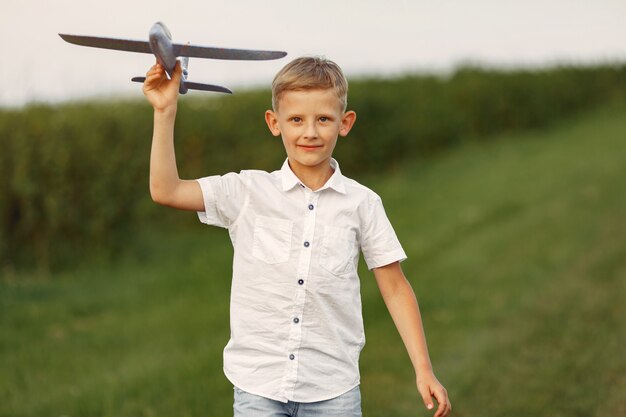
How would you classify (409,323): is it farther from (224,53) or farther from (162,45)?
(162,45)

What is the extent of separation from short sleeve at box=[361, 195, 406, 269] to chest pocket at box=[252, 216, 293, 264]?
289mm

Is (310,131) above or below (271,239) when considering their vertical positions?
above

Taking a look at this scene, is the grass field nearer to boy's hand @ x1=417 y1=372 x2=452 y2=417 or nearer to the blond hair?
boy's hand @ x1=417 y1=372 x2=452 y2=417

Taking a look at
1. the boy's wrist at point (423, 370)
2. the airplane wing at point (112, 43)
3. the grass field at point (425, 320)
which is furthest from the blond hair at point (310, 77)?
the grass field at point (425, 320)

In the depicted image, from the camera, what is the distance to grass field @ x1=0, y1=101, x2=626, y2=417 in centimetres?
582

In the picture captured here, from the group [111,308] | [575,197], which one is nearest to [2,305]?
[111,308]

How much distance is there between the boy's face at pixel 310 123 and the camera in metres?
3.12

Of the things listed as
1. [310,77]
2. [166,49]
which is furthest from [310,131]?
[166,49]

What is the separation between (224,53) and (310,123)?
547 millimetres

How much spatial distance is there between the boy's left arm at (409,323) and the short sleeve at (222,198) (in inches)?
22.3

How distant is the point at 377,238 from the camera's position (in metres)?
3.28

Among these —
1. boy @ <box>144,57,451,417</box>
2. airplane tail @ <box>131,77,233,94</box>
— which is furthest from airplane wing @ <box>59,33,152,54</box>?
boy @ <box>144,57,451,417</box>

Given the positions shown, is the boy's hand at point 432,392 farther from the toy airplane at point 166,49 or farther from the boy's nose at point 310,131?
the toy airplane at point 166,49

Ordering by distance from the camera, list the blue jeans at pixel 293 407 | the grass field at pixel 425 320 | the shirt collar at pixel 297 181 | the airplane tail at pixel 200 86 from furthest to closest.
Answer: the grass field at pixel 425 320 → the shirt collar at pixel 297 181 → the blue jeans at pixel 293 407 → the airplane tail at pixel 200 86
